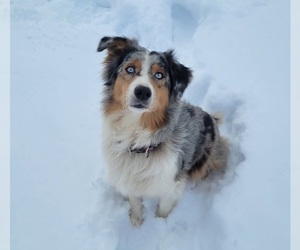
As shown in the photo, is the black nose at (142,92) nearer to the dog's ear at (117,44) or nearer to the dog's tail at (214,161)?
the dog's ear at (117,44)

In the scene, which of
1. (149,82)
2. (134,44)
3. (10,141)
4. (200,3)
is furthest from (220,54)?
(10,141)

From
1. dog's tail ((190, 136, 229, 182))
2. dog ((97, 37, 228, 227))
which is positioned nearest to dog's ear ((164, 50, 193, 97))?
dog ((97, 37, 228, 227))

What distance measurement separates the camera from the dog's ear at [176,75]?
254cm

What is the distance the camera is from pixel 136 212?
2.96 meters

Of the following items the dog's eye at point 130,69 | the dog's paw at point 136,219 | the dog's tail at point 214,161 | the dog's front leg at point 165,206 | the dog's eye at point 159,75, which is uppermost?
the dog's eye at point 159,75

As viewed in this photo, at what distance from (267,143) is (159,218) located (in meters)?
1.16

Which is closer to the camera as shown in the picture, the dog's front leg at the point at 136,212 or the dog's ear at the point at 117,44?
the dog's ear at the point at 117,44

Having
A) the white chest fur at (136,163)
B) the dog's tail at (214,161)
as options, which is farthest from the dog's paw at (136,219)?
the dog's tail at (214,161)

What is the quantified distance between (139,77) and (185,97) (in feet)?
4.38

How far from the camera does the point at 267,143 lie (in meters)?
2.98

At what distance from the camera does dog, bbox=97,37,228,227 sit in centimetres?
238

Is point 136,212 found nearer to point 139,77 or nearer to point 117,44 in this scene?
point 139,77

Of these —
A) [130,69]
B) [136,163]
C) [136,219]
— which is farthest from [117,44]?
[136,219]

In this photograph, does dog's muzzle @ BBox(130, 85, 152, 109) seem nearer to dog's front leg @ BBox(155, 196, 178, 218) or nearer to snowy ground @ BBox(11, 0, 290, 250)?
dog's front leg @ BBox(155, 196, 178, 218)
